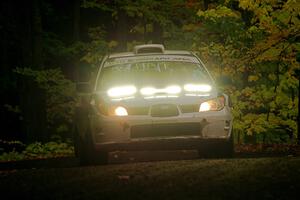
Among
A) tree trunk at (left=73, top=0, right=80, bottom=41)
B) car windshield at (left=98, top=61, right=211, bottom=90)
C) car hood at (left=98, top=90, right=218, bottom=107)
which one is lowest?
car hood at (left=98, top=90, right=218, bottom=107)

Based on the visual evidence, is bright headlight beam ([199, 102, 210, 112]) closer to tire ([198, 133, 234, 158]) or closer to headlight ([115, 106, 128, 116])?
tire ([198, 133, 234, 158])

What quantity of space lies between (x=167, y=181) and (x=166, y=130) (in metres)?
2.49

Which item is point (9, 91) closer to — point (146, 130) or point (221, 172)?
point (146, 130)

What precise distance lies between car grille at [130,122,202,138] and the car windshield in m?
1.03

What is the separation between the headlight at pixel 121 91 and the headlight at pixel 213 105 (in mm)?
978

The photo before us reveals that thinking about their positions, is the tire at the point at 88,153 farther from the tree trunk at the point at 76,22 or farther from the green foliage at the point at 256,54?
the tree trunk at the point at 76,22

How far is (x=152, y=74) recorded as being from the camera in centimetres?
1138

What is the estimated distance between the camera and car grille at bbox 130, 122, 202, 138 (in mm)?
9555

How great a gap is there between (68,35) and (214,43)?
1228cm

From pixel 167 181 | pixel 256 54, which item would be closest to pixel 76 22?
pixel 256 54

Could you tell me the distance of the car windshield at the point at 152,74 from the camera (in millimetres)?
10766

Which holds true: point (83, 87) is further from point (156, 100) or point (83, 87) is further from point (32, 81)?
point (32, 81)

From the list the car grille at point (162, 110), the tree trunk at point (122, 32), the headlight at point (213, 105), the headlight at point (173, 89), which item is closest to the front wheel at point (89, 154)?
the car grille at point (162, 110)

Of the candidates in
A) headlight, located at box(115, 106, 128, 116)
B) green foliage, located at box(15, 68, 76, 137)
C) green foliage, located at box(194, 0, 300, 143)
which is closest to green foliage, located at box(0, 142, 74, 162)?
green foliage, located at box(15, 68, 76, 137)
